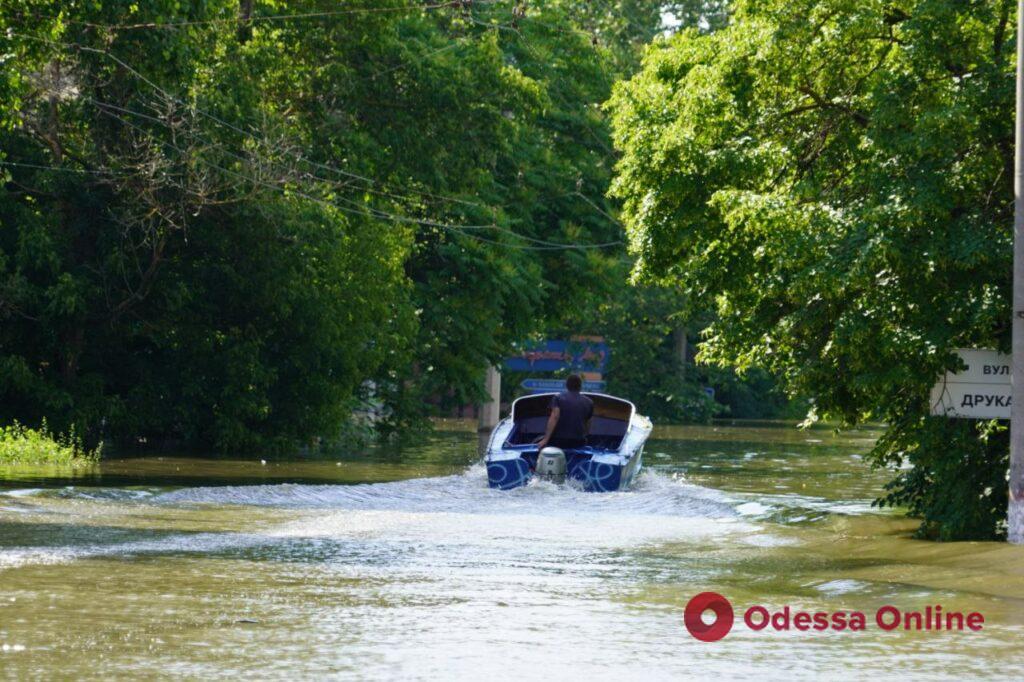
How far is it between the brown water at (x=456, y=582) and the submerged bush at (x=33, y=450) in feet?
7.97

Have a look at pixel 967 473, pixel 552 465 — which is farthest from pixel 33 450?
pixel 967 473

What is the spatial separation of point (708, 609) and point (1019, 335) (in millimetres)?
5504

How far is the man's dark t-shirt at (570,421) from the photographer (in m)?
25.6

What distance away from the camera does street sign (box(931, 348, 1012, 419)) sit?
15.8 m

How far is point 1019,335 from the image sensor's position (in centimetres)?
1502

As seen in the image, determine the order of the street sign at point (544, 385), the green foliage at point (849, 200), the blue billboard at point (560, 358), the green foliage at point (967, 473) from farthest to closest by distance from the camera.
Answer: the blue billboard at point (560, 358), the street sign at point (544, 385), the green foliage at point (967, 473), the green foliage at point (849, 200)

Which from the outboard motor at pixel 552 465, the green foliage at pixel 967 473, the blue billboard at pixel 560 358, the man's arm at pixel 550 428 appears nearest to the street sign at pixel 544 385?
the blue billboard at pixel 560 358

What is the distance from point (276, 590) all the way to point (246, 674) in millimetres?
3243

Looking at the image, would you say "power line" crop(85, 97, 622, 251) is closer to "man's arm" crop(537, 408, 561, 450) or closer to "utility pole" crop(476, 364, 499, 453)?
"utility pole" crop(476, 364, 499, 453)

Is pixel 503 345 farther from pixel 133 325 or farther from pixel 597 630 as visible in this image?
pixel 597 630

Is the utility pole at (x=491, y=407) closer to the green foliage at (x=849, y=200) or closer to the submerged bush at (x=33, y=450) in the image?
the submerged bush at (x=33, y=450)

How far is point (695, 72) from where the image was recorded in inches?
781

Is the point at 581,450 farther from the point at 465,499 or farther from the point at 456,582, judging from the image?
the point at 456,582

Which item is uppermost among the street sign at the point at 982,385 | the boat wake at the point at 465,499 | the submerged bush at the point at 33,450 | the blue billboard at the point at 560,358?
the blue billboard at the point at 560,358
